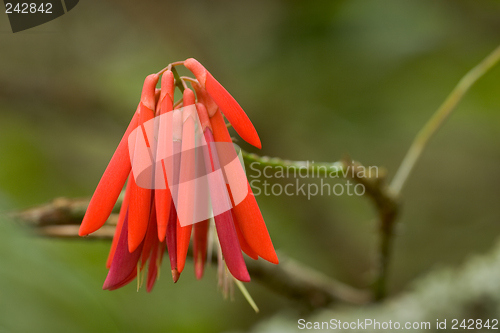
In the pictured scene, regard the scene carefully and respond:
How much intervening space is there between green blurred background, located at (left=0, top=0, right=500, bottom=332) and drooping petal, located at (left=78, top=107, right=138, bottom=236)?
1.13 m

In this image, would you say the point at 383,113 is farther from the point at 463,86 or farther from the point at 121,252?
the point at 121,252

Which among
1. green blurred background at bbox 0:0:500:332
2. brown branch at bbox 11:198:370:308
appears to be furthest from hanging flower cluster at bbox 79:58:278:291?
green blurred background at bbox 0:0:500:332

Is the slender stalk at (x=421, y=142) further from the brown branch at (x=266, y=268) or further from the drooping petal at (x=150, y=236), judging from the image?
the drooping petal at (x=150, y=236)

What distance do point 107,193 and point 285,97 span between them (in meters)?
1.33

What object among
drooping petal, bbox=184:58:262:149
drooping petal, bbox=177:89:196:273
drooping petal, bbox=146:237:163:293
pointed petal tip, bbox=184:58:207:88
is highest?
pointed petal tip, bbox=184:58:207:88

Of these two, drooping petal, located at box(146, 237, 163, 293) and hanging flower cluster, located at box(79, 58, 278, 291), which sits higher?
hanging flower cluster, located at box(79, 58, 278, 291)

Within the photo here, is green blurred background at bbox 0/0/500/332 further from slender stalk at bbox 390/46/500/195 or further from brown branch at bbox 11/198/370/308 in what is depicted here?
slender stalk at bbox 390/46/500/195

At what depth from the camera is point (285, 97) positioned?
1635 mm

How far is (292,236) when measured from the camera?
1580 mm

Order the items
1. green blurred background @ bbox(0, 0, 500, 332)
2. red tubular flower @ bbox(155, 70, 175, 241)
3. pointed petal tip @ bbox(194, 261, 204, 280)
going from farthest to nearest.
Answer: green blurred background @ bbox(0, 0, 500, 332), pointed petal tip @ bbox(194, 261, 204, 280), red tubular flower @ bbox(155, 70, 175, 241)

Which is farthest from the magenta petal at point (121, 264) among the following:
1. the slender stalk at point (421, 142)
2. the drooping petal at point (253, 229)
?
the slender stalk at point (421, 142)

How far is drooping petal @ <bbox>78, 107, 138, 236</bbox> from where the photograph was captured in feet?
1.21

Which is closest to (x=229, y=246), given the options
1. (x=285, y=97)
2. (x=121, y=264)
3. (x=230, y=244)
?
(x=230, y=244)

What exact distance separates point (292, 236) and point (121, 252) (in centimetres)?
124
